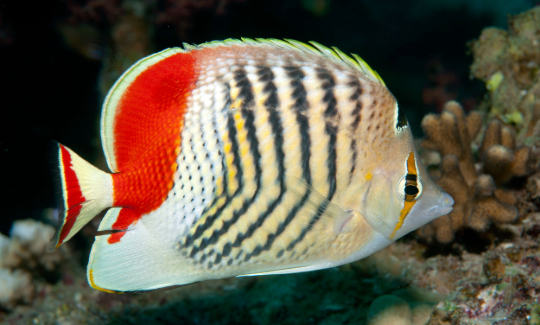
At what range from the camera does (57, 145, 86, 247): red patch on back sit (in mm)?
1021

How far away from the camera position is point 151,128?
1.05m

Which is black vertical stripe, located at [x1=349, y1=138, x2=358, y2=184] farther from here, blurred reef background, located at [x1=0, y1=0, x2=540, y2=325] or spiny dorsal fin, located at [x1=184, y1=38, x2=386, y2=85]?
blurred reef background, located at [x1=0, y1=0, x2=540, y2=325]

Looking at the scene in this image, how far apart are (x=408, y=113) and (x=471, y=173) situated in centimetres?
283

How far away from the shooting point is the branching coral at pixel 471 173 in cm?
232

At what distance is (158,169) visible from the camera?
1.05 metres

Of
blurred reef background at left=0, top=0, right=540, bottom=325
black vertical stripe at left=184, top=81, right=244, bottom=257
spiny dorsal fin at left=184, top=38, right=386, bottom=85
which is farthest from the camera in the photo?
blurred reef background at left=0, top=0, right=540, bottom=325

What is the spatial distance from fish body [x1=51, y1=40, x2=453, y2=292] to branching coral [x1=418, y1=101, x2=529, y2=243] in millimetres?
1464

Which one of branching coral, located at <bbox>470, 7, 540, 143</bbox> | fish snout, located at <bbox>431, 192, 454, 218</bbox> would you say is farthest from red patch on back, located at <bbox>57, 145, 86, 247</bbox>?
branching coral, located at <bbox>470, 7, 540, 143</bbox>

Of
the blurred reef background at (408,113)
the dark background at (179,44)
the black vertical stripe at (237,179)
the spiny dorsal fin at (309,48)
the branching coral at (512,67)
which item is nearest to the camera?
the black vertical stripe at (237,179)

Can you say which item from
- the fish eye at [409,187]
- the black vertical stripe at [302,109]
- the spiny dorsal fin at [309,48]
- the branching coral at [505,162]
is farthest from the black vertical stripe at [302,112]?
the branching coral at [505,162]

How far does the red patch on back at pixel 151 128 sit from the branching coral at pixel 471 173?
2.06 m

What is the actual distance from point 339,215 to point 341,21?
193 inches

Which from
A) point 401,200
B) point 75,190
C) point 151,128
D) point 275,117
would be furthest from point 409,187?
point 75,190

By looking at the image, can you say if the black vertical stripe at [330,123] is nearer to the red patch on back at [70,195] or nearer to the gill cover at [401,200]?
the gill cover at [401,200]
